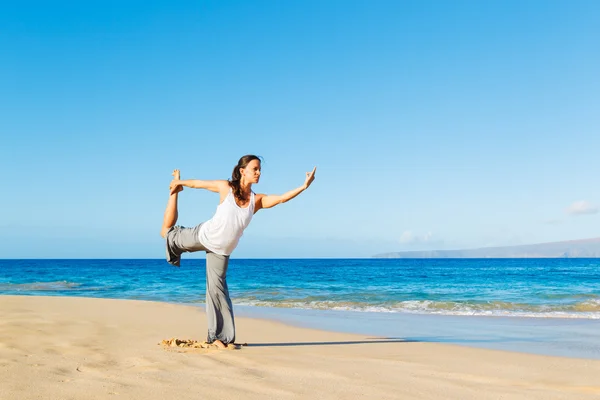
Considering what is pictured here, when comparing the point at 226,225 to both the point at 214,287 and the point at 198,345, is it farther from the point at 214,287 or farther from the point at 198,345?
the point at 198,345

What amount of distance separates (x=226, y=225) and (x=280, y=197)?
0.65 meters

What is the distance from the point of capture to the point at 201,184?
6.20 metres

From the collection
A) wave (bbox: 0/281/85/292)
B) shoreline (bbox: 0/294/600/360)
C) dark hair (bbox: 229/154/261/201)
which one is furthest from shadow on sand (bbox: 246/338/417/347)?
wave (bbox: 0/281/85/292)

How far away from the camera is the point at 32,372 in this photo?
4.34 metres

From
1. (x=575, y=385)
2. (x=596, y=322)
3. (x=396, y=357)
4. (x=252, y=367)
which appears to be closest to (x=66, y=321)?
(x=252, y=367)

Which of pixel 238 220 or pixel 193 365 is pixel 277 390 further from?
pixel 238 220

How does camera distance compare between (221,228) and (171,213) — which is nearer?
(221,228)

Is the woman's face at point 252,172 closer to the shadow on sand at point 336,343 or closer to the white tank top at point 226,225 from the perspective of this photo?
the white tank top at point 226,225

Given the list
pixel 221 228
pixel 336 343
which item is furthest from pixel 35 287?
pixel 221 228

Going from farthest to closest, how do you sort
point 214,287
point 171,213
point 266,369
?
point 171,213, point 214,287, point 266,369

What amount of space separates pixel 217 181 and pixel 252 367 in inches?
83.2

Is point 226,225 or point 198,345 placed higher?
point 226,225

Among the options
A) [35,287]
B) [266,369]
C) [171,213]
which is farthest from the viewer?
[35,287]

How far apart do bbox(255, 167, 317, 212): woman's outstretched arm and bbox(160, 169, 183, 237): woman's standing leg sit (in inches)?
35.7
